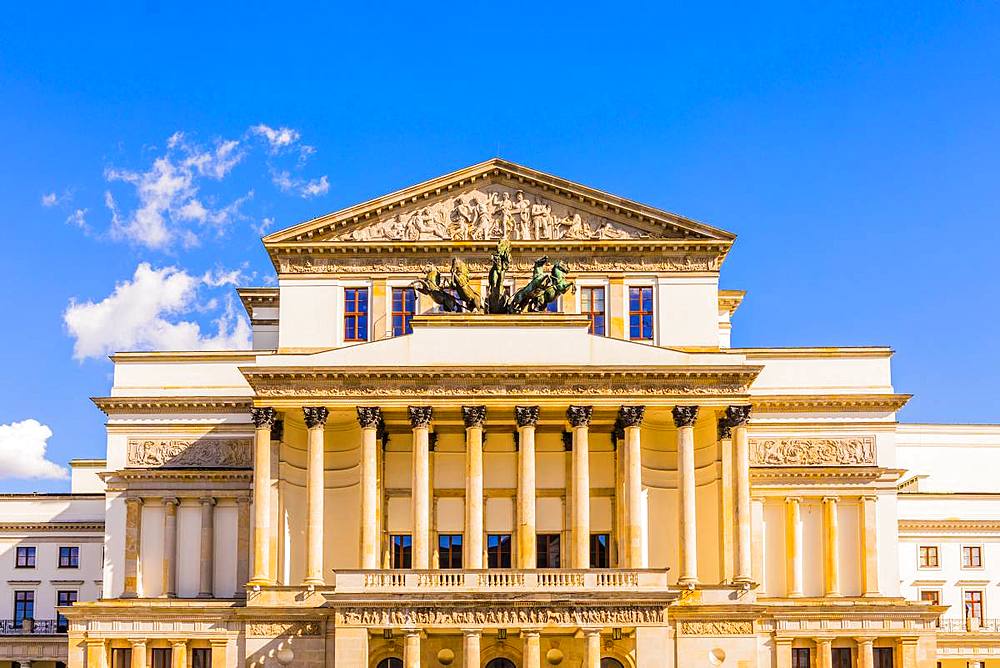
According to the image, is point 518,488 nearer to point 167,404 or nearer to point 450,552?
point 450,552

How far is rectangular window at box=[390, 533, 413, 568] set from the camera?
223 feet

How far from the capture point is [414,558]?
208 ft

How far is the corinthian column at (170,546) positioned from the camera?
69.9 meters

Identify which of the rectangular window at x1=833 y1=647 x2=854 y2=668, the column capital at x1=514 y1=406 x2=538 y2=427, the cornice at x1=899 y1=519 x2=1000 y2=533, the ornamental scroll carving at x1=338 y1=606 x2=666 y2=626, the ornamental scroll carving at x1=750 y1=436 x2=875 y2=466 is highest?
the column capital at x1=514 y1=406 x2=538 y2=427

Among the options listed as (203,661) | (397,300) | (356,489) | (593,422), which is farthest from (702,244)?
(203,661)

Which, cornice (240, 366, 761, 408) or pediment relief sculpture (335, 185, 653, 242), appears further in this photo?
pediment relief sculpture (335, 185, 653, 242)

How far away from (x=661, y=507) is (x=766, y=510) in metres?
5.45

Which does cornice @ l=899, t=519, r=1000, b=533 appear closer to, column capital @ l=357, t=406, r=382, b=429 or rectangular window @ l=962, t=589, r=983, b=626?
rectangular window @ l=962, t=589, r=983, b=626

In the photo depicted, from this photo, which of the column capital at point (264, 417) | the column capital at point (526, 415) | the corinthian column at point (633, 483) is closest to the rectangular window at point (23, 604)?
the column capital at point (264, 417)

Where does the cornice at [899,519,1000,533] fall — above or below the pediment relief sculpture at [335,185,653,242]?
below

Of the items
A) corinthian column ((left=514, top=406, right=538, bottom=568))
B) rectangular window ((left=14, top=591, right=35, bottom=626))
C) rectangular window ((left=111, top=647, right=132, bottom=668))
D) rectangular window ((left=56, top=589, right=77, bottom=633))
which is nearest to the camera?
corinthian column ((left=514, top=406, right=538, bottom=568))

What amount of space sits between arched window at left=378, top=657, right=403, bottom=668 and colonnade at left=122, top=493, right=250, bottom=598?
1137 centimetres

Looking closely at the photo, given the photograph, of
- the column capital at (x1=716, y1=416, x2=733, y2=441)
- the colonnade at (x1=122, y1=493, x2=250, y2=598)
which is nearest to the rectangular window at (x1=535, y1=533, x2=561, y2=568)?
the column capital at (x1=716, y1=416, x2=733, y2=441)

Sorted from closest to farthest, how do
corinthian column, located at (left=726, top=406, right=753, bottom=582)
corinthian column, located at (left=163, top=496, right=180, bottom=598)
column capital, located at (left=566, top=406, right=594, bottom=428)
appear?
corinthian column, located at (left=726, top=406, right=753, bottom=582) → column capital, located at (left=566, top=406, right=594, bottom=428) → corinthian column, located at (left=163, top=496, right=180, bottom=598)
